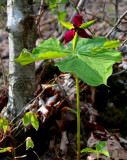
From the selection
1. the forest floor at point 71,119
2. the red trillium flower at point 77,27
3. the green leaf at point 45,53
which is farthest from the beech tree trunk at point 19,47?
the red trillium flower at point 77,27

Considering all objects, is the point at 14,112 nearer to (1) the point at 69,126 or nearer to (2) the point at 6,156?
(2) the point at 6,156

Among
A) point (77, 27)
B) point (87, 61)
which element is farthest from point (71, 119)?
point (77, 27)

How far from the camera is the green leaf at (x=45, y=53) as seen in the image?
3.27ft

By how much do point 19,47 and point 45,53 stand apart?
72 centimetres

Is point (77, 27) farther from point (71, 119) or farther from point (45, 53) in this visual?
point (71, 119)

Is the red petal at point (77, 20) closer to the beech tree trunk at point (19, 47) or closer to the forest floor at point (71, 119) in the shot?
the forest floor at point (71, 119)

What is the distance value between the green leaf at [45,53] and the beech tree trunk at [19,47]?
0.48m

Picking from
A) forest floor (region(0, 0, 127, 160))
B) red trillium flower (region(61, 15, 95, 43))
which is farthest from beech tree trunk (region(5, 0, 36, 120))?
red trillium flower (region(61, 15, 95, 43))

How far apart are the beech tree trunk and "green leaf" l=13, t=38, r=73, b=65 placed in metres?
0.48

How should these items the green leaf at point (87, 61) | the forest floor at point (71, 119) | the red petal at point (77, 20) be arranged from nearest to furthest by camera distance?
the green leaf at point (87, 61), the red petal at point (77, 20), the forest floor at point (71, 119)

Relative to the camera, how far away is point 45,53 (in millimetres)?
968

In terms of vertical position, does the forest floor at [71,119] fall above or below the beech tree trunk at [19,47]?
below

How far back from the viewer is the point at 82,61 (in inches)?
40.4

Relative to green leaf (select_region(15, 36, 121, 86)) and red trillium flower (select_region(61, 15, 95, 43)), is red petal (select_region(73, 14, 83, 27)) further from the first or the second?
green leaf (select_region(15, 36, 121, 86))
